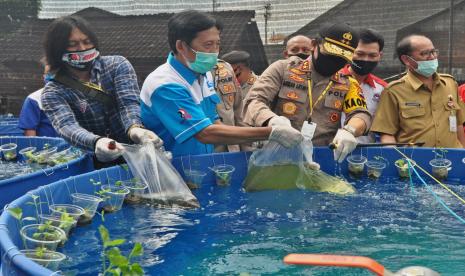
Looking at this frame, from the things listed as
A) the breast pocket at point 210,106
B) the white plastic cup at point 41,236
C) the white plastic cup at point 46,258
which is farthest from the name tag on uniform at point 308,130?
the white plastic cup at point 46,258

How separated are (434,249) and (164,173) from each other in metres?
1.56

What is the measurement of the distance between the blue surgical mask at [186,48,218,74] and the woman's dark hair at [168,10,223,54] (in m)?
0.11

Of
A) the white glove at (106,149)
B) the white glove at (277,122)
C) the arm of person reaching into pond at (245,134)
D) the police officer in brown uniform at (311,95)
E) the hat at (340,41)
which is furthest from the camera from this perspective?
the police officer in brown uniform at (311,95)

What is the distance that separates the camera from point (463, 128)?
450cm

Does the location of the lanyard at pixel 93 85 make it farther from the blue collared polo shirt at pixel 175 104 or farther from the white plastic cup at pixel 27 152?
the white plastic cup at pixel 27 152

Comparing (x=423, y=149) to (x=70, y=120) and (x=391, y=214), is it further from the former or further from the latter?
(x=70, y=120)

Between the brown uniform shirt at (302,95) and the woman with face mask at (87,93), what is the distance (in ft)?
2.89

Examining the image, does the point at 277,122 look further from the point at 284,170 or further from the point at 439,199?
the point at 439,199

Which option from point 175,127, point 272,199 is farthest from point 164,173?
point 272,199

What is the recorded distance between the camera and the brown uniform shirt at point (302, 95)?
394 cm

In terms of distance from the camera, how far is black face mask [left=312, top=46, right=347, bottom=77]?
3764mm

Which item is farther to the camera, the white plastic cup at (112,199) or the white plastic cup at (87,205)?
the white plastic cup at (112,199)

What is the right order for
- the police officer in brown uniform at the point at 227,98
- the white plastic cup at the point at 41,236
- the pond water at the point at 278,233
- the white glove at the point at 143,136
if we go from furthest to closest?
the police officer in brown uniform at the point at 227,98, the white glove at the point at 143,136, the pond water at the point at 278,233, the white plastic cup at the point at 41,236

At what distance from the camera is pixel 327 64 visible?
150 inches
